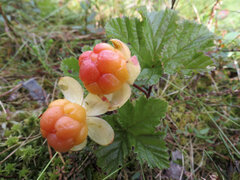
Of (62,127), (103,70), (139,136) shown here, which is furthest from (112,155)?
(103,70)

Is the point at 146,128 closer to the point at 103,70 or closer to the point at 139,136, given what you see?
the point at 139,136

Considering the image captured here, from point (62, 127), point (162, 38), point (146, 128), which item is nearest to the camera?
point (62, 127)

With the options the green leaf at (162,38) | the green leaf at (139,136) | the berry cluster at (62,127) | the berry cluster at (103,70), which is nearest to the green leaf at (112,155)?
the green leaf at (139,136)

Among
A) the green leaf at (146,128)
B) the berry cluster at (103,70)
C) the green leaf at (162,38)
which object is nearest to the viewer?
the berry cluster at (103,70)

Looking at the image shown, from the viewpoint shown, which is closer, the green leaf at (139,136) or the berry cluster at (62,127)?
the berry cluster at (62,127)

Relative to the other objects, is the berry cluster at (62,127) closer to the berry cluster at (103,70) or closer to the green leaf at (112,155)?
the berry cluster at (103,70)

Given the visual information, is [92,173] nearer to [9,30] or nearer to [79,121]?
[79,121]
